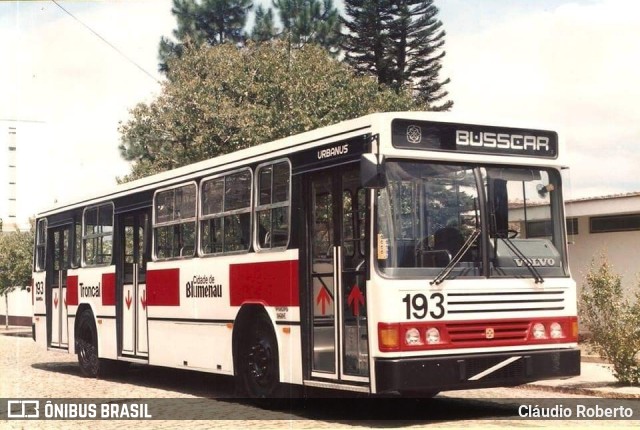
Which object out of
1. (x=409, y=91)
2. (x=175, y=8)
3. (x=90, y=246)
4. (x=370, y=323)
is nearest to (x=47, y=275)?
(x=90, y=246)

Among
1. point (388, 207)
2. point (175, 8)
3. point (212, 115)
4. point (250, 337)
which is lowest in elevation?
point (250, 337)

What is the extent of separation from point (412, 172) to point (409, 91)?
85.0ft

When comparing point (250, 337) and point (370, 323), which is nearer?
point (370, 323)

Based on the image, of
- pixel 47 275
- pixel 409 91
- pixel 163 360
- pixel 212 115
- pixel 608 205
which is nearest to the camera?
pixel 163 360

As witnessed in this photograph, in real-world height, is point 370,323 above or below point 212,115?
A: below

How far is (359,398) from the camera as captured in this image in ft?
45.4

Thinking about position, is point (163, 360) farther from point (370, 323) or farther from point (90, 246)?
point (370, 323)

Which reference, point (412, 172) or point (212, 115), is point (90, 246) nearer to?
point (412, 172)

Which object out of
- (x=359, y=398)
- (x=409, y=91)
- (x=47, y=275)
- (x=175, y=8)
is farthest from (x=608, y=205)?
(x=175, y=8)

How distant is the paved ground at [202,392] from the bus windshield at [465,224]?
1.64 meters

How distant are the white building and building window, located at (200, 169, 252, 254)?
9.54 m

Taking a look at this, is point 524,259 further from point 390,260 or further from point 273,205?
point 273,205

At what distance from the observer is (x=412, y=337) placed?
1022cm

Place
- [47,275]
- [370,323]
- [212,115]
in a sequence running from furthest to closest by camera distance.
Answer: [212,115], [47,275], [370,323]
